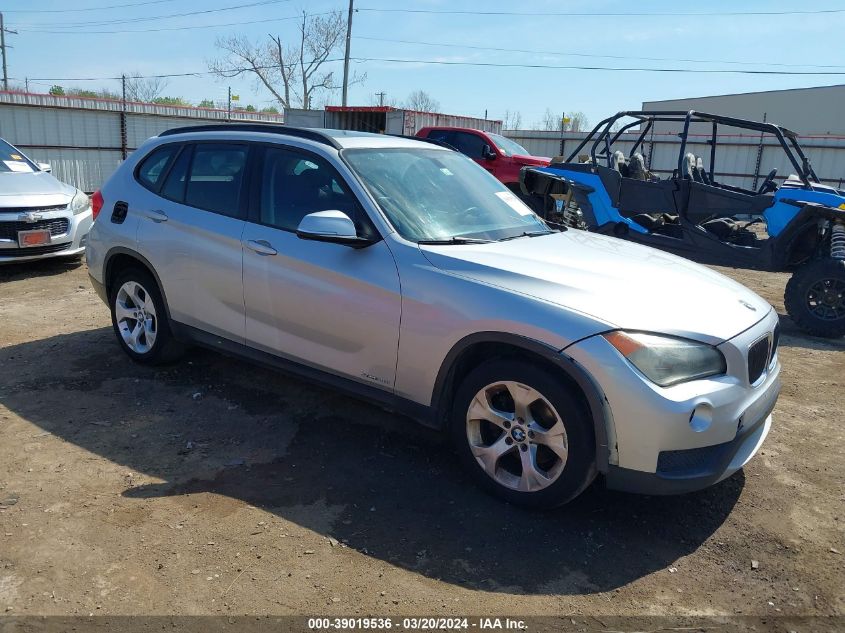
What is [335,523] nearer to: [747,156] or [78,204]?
[78,204]

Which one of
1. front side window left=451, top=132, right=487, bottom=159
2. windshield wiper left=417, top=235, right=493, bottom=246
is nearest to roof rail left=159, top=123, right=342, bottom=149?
windshield wiper left=417, top=235, right=493, bottom=246

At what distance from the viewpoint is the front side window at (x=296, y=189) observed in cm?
388

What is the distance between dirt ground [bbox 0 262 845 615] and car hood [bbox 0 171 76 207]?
398 cm

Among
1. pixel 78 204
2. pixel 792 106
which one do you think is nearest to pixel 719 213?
pixel 78 204

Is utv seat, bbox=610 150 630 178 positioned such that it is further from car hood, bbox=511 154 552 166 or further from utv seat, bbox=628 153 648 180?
car hood, bbox=511 154 552 166

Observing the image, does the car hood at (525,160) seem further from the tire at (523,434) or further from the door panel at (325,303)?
the tire at (523,434)

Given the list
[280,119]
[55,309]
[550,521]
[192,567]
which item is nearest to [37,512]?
[192,567]

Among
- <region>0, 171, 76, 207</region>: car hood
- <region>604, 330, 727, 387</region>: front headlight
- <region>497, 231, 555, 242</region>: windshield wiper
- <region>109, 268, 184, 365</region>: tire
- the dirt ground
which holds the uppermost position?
<region>497, 231, 555, 242</region>: windshield wiper

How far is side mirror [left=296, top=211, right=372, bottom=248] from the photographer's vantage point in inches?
138

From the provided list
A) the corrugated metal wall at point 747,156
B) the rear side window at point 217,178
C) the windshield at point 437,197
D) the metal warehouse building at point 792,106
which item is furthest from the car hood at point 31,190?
the metal warehouse building at point 792,106

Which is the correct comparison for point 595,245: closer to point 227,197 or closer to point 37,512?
point 227,197

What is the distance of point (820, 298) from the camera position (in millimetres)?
7145

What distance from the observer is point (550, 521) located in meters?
3.26

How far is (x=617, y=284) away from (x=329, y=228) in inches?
58.2
